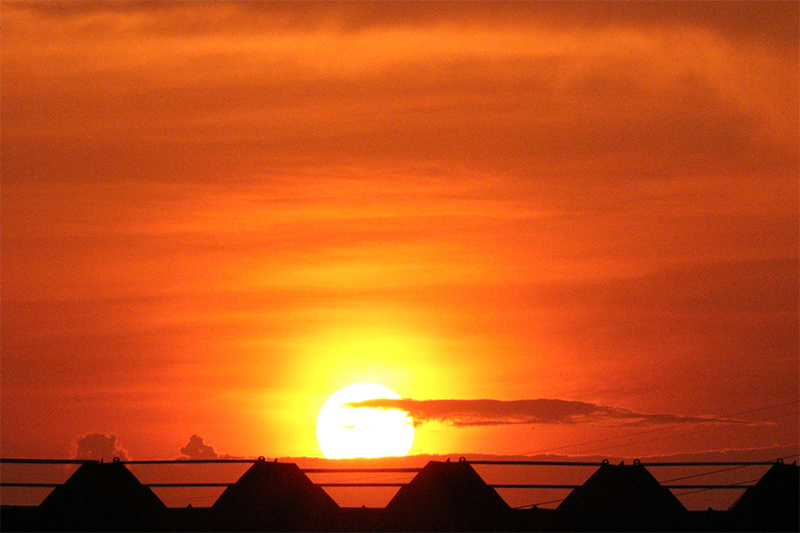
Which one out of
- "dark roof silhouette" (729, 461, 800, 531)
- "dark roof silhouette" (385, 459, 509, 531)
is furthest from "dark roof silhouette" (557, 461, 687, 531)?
"dark roof silhouette" (385, 459, 509, 531)

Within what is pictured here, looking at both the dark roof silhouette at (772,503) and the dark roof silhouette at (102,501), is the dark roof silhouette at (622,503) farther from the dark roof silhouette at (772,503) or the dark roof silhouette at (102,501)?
the dark roof silhouette at (102,501)

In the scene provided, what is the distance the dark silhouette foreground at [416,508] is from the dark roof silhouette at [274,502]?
0.03 m

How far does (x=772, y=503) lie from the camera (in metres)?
35.9

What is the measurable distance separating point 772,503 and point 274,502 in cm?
1393

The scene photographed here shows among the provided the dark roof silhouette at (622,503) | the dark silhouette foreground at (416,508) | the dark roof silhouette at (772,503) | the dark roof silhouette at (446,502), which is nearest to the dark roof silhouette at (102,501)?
the dark silhouette foreground at (416,508)

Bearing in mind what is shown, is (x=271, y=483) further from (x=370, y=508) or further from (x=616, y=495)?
(x=616, y=495)

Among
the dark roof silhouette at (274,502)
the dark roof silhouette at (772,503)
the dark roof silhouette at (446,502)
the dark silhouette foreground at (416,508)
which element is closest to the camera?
the dark roof silhouette at (772,503)

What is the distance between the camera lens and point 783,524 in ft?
116

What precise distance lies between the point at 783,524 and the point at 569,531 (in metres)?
5.85

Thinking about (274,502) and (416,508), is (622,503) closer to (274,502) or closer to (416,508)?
(416,508)

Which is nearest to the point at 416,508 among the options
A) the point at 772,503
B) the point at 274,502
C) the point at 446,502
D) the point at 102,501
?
the point at 446,502

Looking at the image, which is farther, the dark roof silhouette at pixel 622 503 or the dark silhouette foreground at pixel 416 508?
the dark roof silhouette at pixel 622 503

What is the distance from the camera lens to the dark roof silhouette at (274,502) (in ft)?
118

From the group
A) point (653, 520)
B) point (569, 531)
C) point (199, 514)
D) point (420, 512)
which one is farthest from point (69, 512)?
point (653, 520)
